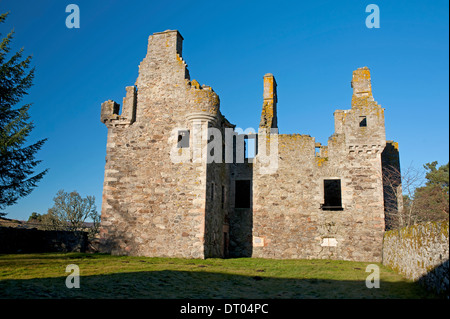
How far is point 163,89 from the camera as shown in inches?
679

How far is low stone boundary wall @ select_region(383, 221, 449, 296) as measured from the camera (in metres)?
7.78

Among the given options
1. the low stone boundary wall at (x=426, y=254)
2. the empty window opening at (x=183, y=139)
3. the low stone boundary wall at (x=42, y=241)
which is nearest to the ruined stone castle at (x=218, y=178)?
the empty window opening at (x=183, y=139)

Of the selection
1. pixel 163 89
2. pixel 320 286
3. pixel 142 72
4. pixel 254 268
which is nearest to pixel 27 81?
pixel 142 72

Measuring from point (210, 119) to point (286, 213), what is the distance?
5.95m

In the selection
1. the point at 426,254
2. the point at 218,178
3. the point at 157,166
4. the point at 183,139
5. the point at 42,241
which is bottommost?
the point at 42,241

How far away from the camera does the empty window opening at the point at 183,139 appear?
16719 mm

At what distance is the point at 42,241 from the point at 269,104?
13161 millimetres

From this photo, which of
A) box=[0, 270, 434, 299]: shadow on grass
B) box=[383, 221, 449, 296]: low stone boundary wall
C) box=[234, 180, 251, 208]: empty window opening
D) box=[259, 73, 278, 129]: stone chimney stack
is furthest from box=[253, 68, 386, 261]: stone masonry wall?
box=[0, 270, 434, 299]: shadow on grass

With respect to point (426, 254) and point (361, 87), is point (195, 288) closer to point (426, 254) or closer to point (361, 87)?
point (426, 254)

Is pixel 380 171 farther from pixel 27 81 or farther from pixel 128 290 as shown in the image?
pixel 27 81

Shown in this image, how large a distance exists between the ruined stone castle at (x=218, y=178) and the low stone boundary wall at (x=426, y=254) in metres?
4.88

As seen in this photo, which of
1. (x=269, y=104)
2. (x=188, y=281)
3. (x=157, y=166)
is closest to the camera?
(x=188, y=281)

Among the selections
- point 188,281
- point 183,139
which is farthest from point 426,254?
point 183,139

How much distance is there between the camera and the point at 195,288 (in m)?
9.88
